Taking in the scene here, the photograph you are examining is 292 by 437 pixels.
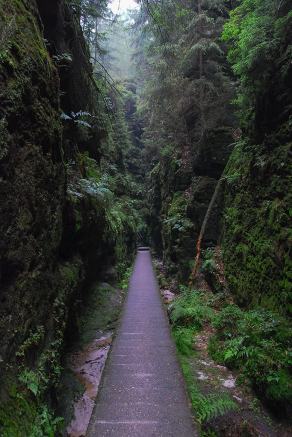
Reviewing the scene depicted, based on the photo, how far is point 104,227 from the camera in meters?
10.7

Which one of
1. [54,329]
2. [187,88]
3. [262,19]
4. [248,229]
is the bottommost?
[54,329]

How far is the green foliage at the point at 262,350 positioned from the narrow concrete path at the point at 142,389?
1149 millimetres

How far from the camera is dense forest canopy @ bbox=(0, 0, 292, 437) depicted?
4.20m

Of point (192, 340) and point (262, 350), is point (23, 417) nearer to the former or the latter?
point (262, 350)

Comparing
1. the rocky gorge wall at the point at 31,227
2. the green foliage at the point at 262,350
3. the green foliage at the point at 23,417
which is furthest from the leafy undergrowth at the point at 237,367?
the rocky gorge wall at the point at 31,227

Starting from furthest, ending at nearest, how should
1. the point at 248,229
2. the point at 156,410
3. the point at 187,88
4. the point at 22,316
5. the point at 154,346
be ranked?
the point at 187,88 < the point at 248,229 < the point at 154,346 < the point at 156,410 < the point at 22,316

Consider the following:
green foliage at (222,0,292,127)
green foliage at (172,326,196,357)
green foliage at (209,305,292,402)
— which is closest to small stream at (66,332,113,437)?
green foliage at (172,326,196,357)

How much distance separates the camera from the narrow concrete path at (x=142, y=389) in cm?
495

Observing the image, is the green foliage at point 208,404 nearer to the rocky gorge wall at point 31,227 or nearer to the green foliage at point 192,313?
the rocky gorge wall at point 31,227

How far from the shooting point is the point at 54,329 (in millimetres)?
5539

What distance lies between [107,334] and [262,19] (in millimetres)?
9101

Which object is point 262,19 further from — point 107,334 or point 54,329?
point 107,334

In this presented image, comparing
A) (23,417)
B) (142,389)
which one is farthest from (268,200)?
(23,417)

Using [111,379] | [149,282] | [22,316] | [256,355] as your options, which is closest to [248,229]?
[256,355]
